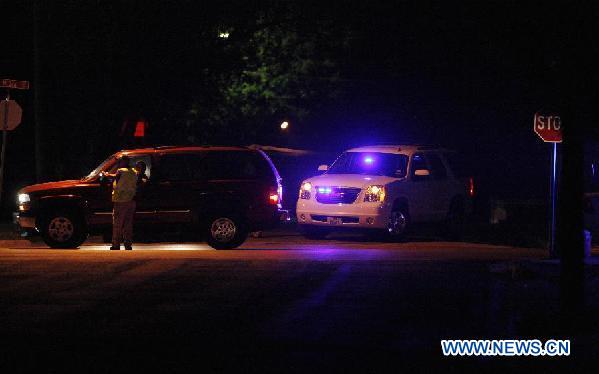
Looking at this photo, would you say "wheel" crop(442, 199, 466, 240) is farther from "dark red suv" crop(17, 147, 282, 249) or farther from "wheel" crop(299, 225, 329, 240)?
"dark red suv" crop(17, 147, 282, 249)

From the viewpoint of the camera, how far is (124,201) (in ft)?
73.4

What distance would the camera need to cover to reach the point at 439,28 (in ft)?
136

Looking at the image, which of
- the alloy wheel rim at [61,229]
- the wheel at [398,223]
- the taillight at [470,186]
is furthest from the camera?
the taillight at [470,186]

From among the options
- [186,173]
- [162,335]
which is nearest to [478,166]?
[186,173]

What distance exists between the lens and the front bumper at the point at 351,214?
25.2 m

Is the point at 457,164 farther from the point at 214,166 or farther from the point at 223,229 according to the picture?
the point at 223,229

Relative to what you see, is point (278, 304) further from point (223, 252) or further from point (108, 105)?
point (108, 105)

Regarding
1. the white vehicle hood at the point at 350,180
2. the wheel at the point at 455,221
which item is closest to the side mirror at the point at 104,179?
the white vehicle hood at the point at 350,180

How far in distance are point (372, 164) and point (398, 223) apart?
5.26ft

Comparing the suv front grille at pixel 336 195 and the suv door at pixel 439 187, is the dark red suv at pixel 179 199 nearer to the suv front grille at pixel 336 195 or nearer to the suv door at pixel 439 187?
the suv front grille at pixel 336 195

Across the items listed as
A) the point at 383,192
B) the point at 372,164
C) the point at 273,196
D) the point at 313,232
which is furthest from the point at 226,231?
the point at 372,164

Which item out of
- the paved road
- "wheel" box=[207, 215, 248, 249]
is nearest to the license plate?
"wheel" box=[207, 215, 248, 249]

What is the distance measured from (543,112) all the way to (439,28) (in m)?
21.7

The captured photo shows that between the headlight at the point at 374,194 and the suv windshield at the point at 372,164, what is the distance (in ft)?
3.38
